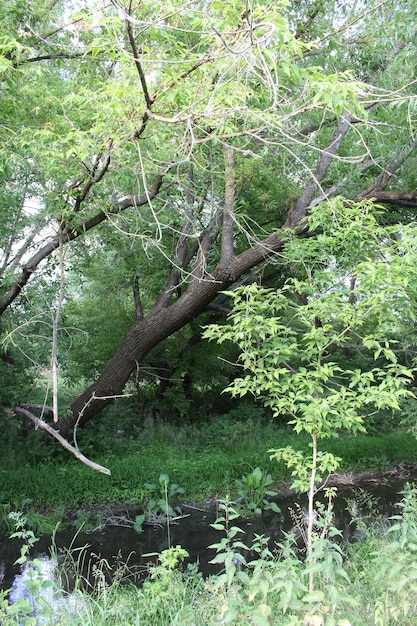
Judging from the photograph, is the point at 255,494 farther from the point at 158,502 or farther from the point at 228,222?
the point at 228,222

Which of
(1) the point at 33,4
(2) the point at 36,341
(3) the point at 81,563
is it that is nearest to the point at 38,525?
(3) the point at 81,563

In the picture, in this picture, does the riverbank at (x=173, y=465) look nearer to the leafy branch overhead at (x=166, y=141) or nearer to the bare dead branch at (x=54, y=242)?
the leafy branch overhead at (x=166, y=141)

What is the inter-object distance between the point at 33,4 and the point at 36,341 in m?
3.83

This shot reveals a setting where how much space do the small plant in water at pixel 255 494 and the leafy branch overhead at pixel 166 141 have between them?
7.76 ft

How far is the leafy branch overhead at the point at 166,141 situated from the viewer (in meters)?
3.34

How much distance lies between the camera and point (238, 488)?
26.0ft

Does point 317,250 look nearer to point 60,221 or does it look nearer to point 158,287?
point 60,221

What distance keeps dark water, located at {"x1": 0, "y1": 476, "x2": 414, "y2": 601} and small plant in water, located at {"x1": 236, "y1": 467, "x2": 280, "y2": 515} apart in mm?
143

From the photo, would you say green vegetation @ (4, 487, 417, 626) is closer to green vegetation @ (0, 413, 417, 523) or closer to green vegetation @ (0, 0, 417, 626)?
green vegetation @ (0, 0, 417, 626)

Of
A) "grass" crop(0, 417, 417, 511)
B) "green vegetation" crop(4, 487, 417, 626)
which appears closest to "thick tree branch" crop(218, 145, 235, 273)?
"grass" crop(0, 417, 417, 511)

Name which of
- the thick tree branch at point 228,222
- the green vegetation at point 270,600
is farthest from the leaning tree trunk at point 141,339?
the green vegetation at point 270,600

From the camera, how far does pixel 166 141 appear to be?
5.37m

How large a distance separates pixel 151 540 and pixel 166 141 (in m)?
4.61

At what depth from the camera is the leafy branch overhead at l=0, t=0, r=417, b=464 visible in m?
3.34
